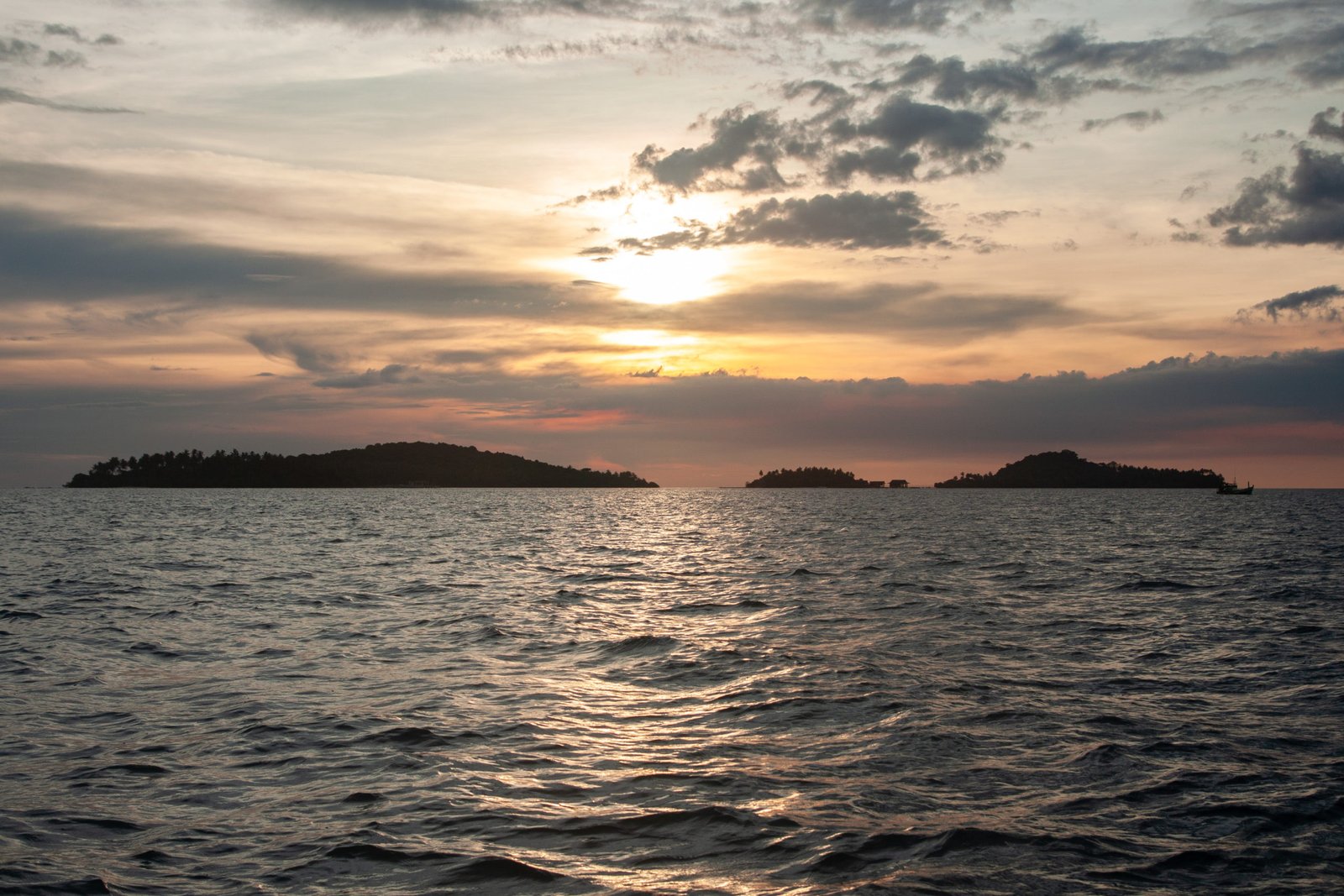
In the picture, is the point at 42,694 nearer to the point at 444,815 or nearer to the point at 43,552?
the point at 444,815

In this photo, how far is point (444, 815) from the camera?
12.8m

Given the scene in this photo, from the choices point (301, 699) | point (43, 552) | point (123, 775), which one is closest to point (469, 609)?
point (301, 699)

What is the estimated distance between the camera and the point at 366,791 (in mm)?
13688

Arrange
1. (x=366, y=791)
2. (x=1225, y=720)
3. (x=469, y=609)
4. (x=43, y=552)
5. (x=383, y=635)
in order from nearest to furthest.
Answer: (x=366, y=791) → (x=1225, y=720) → (x=383, y=635) → (x=469, y=609) → (x=43, y=552)

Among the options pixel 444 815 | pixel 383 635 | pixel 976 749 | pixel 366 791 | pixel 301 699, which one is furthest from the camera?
pixel 383 635

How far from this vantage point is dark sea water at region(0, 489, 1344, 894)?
11.3m

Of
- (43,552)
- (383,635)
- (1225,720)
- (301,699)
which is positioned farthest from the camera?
(43,552)

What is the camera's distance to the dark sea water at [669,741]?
11266 millimetres

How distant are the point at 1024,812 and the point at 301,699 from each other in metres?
13.9

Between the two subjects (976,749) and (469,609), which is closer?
(976,749)

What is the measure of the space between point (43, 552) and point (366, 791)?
60.0 metres

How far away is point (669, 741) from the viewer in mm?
16906

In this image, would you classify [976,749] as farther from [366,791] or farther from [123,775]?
[123,775]

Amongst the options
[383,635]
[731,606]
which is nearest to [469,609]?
[383,635]
